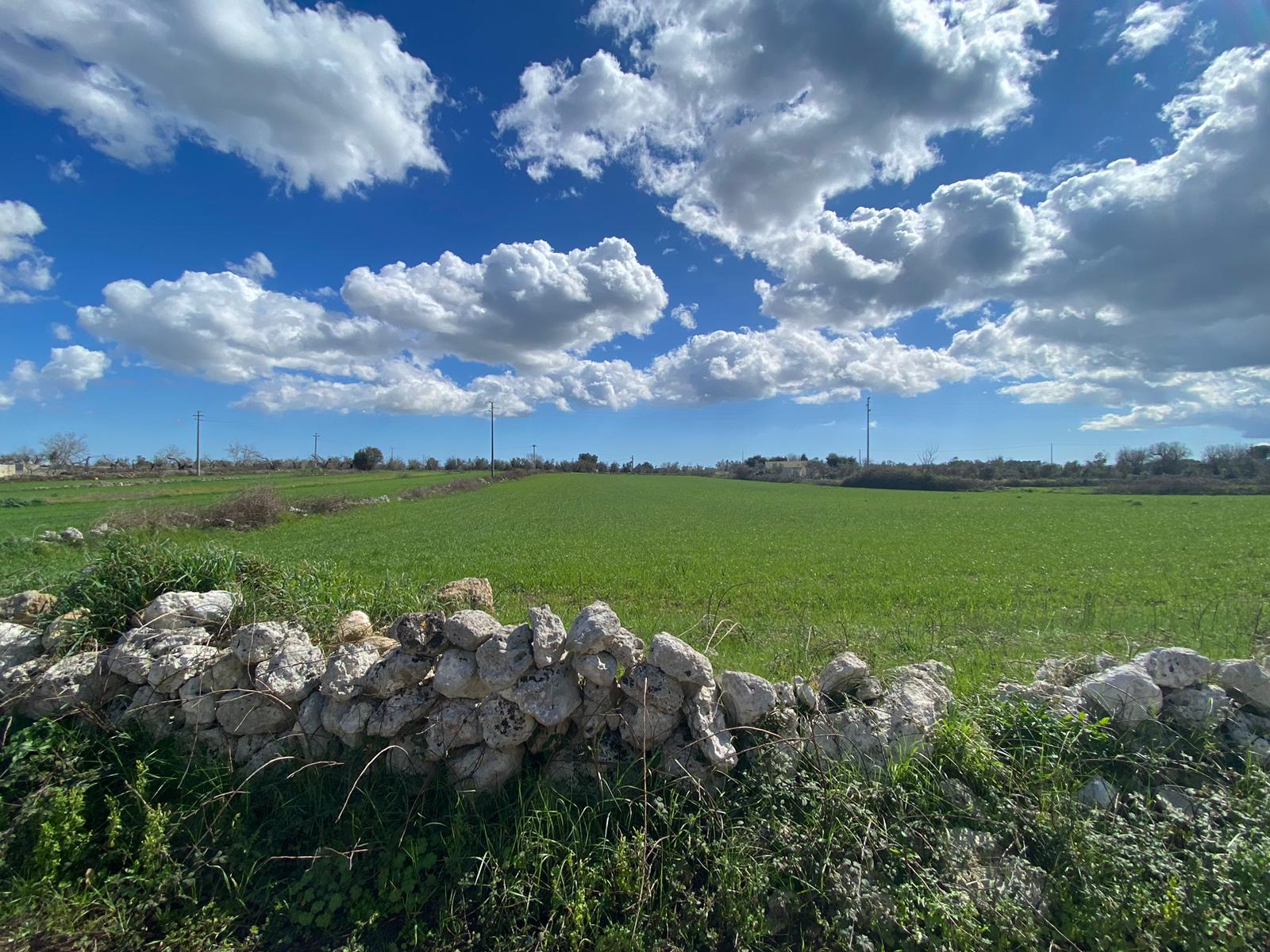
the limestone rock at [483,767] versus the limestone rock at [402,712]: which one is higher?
the limestone rock at [402,712]

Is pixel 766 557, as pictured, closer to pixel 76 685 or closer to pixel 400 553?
pixel 400 553

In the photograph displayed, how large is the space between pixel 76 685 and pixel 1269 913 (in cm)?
688

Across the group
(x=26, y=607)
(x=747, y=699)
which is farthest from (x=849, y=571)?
(x=26, y=607)

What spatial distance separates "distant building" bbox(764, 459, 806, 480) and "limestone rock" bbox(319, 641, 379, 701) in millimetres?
98545

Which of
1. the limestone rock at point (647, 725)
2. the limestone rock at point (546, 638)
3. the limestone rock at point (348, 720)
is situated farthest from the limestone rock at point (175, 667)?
the limestone rock at point (647, 725)

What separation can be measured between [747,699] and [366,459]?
124 metres

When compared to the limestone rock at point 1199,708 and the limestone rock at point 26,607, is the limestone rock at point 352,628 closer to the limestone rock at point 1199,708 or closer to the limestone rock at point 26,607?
the limestone rock at point 26,607

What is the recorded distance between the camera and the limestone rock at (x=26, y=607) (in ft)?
14.1

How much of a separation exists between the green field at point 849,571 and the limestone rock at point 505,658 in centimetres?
183

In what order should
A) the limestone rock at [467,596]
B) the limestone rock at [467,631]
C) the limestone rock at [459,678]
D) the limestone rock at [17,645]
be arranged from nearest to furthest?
the limestone rock at [459,678], the limestone rock at [467,631], the limestone rock at [17,645], the limestone rock at [467,596]

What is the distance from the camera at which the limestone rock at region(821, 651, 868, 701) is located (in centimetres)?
357

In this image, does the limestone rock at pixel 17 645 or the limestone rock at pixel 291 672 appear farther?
the limestone rock at pixel 17 645

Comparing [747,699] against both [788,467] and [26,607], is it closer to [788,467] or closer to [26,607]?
[26,607]

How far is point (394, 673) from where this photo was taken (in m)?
3.36
